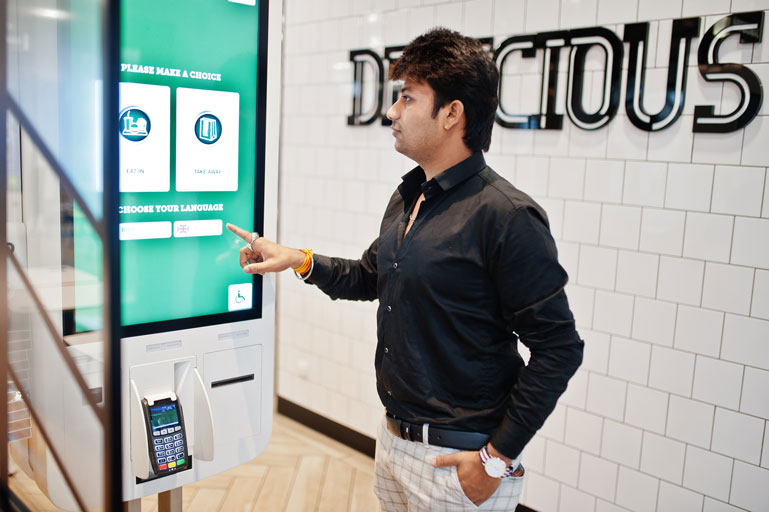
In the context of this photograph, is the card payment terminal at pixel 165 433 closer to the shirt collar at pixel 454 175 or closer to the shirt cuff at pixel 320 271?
the shirt cuff at pixel 320 271

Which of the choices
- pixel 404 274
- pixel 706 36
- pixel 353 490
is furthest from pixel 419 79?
pixel 353 490

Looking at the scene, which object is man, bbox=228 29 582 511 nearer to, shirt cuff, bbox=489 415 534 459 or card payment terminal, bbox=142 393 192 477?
shirt cuff, bbox=489 415 534 459

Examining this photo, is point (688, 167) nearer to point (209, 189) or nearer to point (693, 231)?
point (693, 231)

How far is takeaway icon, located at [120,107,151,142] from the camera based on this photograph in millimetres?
1493

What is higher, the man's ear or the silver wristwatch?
the man's ear

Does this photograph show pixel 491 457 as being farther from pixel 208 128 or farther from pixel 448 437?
pixel 208 128

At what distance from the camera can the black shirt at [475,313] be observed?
134 centimetres

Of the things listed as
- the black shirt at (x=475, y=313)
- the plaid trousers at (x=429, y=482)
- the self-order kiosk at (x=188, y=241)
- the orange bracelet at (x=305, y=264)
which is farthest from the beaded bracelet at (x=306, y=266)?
the plaid trousers at (x=429, y=482)

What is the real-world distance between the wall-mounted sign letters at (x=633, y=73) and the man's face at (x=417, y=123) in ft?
3.75

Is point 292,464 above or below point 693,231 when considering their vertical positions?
below

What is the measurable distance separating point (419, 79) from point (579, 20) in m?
1.25

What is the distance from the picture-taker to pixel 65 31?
4.51ft

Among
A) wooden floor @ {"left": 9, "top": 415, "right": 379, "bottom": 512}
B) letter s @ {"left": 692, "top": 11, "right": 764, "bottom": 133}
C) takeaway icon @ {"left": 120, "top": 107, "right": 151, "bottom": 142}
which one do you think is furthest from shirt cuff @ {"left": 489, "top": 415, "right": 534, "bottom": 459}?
wooden floor @ {"left": 9, "top": 415, "right": 379, "bottom": 512}

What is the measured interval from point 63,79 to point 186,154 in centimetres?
32
